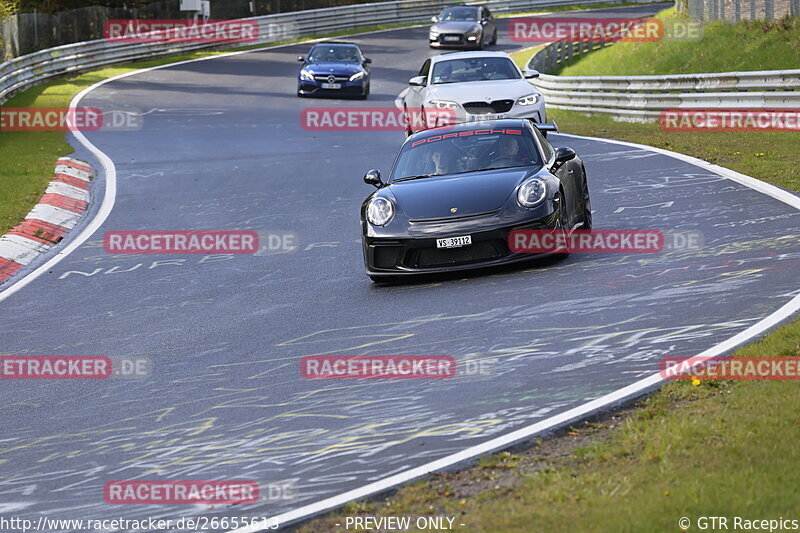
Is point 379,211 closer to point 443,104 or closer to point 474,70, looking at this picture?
point 443,104

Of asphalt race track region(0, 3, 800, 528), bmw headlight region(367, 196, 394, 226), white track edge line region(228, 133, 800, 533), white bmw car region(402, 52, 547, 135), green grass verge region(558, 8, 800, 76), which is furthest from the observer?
green grass verge region(558, 8, 800, 76)

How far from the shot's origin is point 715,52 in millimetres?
32406

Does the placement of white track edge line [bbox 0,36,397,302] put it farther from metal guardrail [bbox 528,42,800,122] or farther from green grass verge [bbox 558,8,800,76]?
green grass verge [bbox 558,8,800,76]

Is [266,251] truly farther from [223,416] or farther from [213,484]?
[213,484]

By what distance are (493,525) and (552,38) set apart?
47239 millimetres

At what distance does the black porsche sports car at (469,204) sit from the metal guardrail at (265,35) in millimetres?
20722

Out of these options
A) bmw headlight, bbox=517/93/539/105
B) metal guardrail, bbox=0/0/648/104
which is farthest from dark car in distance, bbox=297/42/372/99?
bmw headlight, bbox=517/93/539/105

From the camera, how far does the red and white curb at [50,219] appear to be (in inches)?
560

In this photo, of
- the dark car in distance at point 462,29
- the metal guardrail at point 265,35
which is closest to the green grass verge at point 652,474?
the metal guardrail at point 265,35

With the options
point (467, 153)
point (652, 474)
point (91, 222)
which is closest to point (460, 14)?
point (91, 222)

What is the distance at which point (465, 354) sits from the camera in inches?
332

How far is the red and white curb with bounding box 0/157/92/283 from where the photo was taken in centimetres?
1422

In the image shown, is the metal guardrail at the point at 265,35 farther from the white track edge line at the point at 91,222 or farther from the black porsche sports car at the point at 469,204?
the black porsche sports car at the point at 469,204

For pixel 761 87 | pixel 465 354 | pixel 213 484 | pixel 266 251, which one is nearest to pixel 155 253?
pixel 266 251
